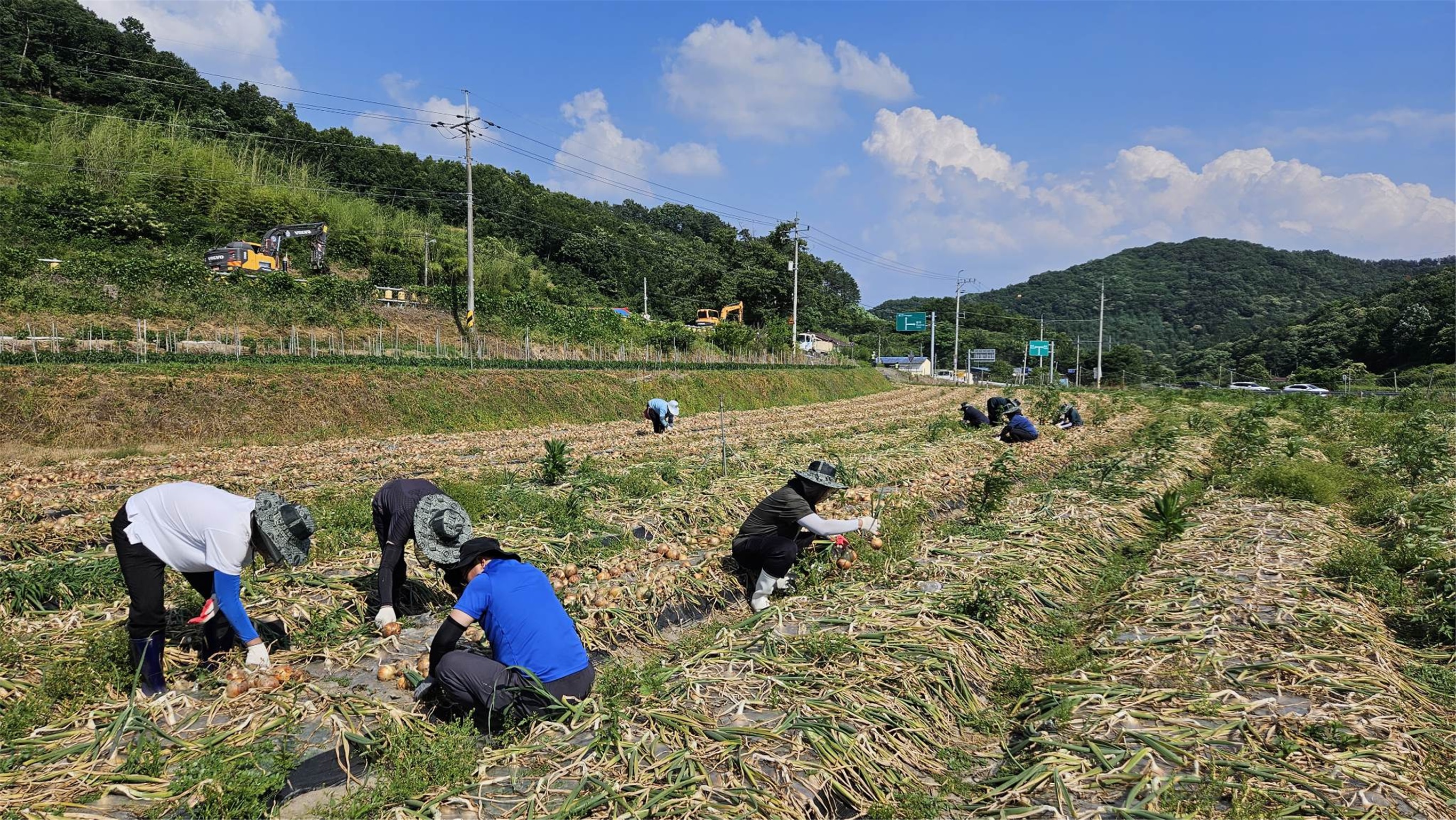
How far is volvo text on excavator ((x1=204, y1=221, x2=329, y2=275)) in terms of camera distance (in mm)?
35812

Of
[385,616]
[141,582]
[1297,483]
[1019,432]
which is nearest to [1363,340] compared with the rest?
[1019,432]

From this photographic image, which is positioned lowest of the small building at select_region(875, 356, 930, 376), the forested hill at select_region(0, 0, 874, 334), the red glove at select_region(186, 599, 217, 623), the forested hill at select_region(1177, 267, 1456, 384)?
the red glove at select_region(186, 599, 217, 623)

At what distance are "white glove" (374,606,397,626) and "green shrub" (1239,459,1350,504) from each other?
1211 centimetres

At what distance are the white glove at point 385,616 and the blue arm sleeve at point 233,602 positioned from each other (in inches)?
40.3

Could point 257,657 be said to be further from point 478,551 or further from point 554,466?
point 554,466

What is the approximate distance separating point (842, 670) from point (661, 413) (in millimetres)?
14293

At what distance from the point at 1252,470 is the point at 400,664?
13.8 metres

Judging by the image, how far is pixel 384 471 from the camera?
43.2ft

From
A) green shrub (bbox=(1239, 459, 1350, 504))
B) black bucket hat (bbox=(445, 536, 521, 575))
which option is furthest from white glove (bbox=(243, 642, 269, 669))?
green shrub (bbox=(1239, 459, 1350, 504))

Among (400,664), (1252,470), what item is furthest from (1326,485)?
(400,664)

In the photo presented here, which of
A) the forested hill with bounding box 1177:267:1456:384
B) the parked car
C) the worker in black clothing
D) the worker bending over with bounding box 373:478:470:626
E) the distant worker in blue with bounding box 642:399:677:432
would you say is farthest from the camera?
the forested hill with bounding box 1177:267:1456:384

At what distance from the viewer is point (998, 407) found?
18719 mm

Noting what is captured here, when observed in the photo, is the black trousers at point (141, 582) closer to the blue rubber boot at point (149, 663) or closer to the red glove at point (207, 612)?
the blue rubber boot at point (149, 663)

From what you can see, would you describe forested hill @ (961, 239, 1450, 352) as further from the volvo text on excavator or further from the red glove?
the red glove
